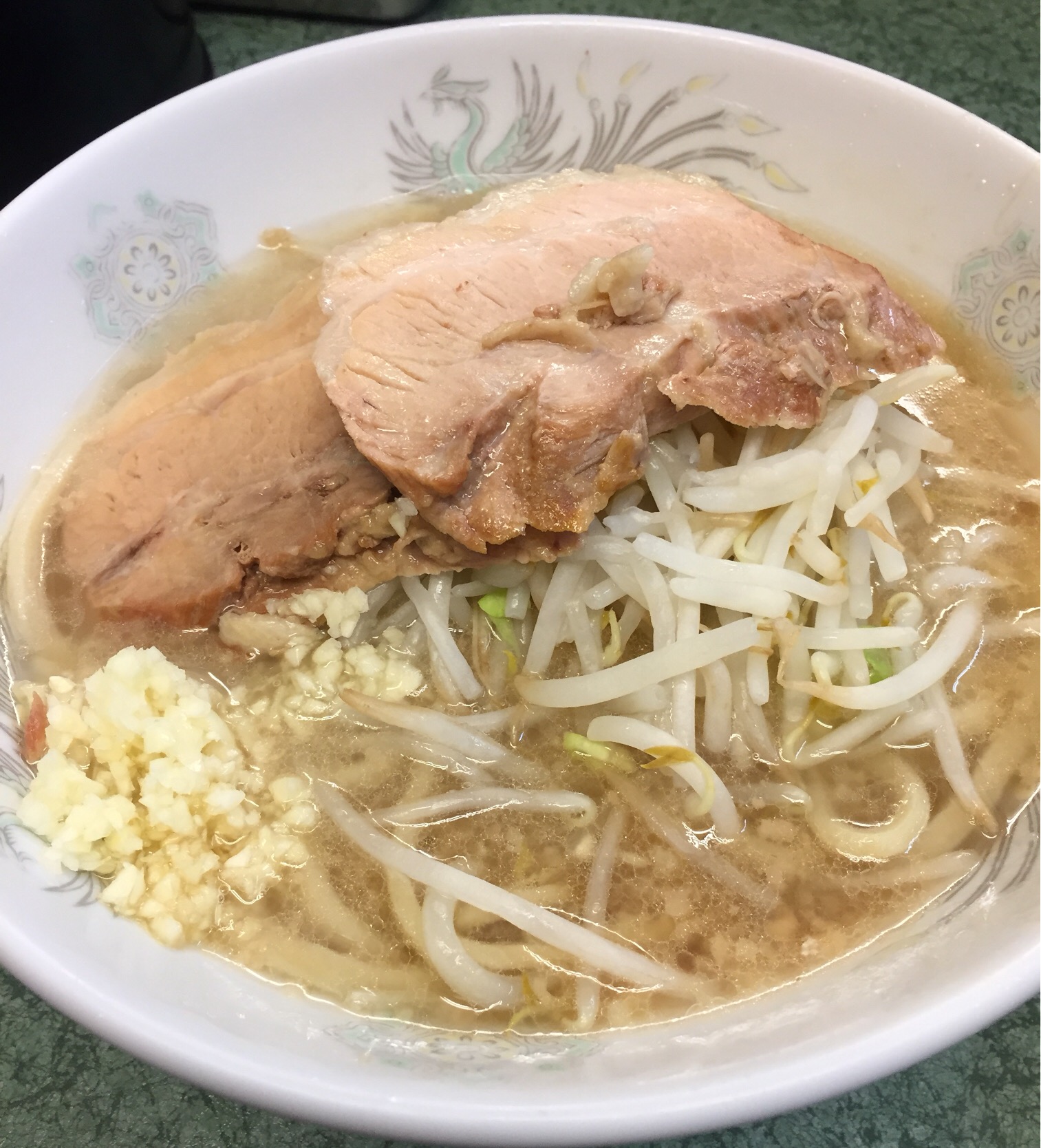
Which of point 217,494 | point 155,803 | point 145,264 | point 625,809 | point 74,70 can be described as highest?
point 74,70

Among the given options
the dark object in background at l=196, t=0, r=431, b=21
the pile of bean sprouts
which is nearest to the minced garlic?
the pile of bean sprouts

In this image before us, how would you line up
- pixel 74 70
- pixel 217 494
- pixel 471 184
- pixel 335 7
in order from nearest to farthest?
pixel 217 494 → pixel 74 70 → pixel 471 184 → pixel 335 7

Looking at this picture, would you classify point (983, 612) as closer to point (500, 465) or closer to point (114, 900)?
point (500, 465)

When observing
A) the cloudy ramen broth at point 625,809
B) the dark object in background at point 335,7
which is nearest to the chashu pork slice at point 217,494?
the cloudy ramen broth at point 625,809

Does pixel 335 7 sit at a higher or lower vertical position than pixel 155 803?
higher

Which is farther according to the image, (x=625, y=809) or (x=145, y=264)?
(x=145, y=264)

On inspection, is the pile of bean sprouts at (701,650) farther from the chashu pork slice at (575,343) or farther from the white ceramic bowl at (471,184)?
the white ceramic bowl at (471,184)

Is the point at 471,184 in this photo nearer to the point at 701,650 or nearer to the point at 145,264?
the point at 145,264

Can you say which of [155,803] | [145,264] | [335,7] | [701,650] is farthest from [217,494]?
[335,7]
